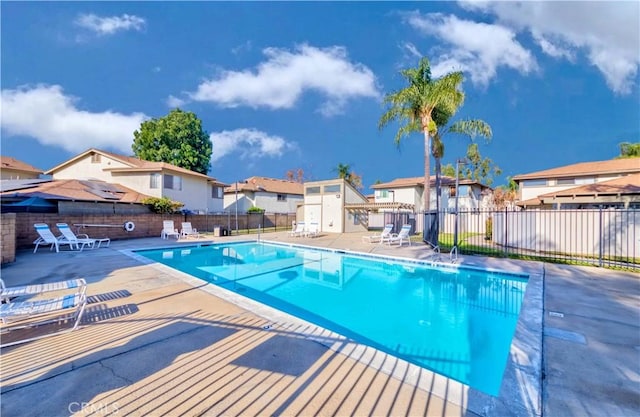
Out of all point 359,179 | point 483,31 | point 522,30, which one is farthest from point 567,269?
point 522,30

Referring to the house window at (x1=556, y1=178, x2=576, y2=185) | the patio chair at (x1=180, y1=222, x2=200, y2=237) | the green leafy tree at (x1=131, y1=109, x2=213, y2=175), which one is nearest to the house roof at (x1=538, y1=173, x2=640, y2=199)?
the house window at (x1=556, y1=178, x2=576, y2=185)

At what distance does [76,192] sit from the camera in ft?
53.6

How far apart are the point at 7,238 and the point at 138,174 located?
613 inches

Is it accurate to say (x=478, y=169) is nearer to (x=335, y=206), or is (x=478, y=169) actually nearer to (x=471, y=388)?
(x=335, y=206)

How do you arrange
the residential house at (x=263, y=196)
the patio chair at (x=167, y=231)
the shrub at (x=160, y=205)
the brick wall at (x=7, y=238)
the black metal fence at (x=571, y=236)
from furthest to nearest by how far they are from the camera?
1. the residential house at (x=263, y=196)
2. the shrub at (x=160, y=205)
3. the patio chair at (x=167, y=231)
4. the black metal fence at (x=571, y=236)
5. the brick wall at (x=7, y=238)

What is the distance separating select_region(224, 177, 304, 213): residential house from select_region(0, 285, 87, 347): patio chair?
26576 mm

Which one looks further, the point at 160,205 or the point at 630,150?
the point at 630,150

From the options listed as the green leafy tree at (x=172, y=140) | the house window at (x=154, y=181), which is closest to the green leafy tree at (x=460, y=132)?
the house window at (x=154, y=181)

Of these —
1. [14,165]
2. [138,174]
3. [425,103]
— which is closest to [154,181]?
[138,174]

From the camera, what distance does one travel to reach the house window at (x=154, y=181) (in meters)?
22.5

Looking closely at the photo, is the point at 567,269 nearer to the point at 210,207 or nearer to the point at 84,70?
the point at 210,207

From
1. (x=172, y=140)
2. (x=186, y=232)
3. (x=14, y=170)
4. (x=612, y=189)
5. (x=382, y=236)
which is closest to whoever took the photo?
(x=612, y=189)

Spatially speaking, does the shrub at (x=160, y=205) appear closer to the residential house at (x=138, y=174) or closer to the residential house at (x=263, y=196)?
the residential house at (x=138, y=174)

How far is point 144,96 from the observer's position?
50938mm
